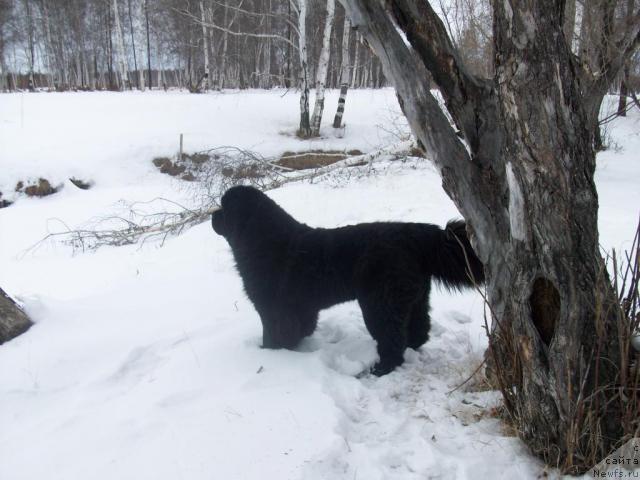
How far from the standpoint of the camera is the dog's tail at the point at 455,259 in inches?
131

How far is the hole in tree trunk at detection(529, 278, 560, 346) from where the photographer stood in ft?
7.25

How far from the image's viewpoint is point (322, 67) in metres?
18.7

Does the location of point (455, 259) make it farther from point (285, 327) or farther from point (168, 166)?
point (168, 166)

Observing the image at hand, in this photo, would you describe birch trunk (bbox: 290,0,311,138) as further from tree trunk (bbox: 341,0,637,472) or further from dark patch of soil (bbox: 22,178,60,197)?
tree trunk (bbox: 341,0,637,472)

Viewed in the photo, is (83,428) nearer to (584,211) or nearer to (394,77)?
(394,77)

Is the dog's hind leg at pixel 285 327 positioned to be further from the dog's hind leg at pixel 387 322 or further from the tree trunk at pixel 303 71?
the tree trunk at pixel 303 71

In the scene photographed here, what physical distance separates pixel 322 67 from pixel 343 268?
16.8m

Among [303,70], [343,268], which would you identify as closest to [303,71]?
[303,70]

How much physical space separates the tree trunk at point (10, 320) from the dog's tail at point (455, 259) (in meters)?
3.85

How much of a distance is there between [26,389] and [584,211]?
3794 millimetres

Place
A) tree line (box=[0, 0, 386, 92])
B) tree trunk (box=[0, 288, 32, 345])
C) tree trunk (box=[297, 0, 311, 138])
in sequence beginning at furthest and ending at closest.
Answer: tree line (box=[0, 0, 386, 92])
tree trunk (box=[297, 0, 311, 138])
tree trunk (box=[0, 288, 32, 345])

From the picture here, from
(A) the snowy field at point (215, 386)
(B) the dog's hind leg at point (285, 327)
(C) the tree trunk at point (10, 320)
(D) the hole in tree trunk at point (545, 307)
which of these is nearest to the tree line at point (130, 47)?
(A) the snowy field at point (215, 386)

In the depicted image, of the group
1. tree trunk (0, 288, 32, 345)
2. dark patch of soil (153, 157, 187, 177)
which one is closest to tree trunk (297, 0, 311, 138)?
dark patch of soil (153, 157, 187, 177)

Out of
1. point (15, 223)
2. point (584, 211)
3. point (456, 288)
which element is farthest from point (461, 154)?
point (15, 223)
